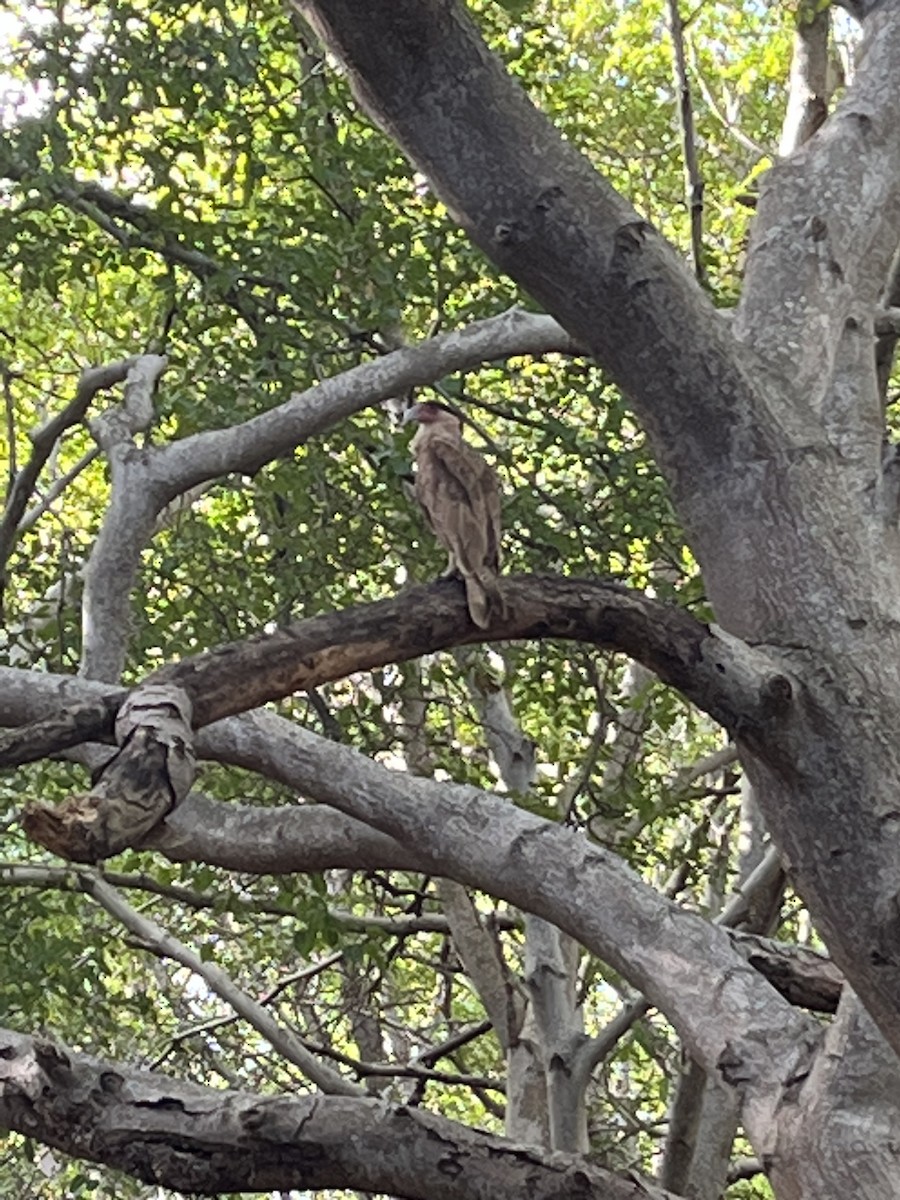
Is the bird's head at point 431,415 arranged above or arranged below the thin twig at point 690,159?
below

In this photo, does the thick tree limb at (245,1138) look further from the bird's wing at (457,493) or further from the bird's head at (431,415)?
the bird's head at (431,415)

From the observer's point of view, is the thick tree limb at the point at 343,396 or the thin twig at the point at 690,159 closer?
the thick tree limb at the point at 343,396

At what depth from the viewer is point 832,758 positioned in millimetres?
3094

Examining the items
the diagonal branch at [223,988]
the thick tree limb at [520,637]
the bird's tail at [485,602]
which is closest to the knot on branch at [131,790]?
the thick tree limb at [520,637]

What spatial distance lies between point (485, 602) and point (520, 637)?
0.35 ft

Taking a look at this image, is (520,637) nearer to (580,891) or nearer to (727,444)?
(727,444)

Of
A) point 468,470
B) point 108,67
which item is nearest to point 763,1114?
point 468,470

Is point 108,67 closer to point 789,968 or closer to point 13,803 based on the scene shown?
point 13,803

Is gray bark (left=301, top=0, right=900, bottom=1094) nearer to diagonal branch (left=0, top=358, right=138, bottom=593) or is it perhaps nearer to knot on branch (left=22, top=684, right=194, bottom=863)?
knot on branch (left=22, top=684, right=194, bottom=863)

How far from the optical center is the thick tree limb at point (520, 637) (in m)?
2.96

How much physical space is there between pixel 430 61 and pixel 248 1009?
13.8 feet

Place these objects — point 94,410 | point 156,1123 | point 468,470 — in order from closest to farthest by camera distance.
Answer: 1. point 156,1123
2. point 468,470
3. point 94,410

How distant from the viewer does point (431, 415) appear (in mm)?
4676

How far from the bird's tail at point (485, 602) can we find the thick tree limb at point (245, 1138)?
4.35 ft
